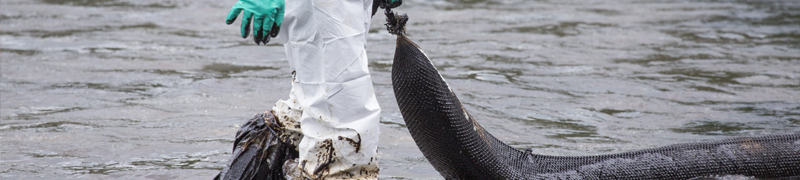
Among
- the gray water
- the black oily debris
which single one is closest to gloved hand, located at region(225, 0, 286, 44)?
the black oily debris

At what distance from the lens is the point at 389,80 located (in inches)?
232

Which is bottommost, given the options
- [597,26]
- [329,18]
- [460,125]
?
[597,26]

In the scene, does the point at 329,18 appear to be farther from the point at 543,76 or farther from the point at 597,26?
the point at 597,26

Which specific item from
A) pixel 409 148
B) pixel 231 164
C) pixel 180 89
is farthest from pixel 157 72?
pixel 231 164

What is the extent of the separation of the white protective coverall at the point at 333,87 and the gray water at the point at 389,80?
0.96m

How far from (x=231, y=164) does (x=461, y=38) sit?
528 centimetres

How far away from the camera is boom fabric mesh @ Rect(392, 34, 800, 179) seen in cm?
280

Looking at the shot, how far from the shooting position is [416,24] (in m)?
8.84

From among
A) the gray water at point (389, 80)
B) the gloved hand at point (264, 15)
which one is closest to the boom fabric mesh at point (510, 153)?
the gloved hand at point (264, 15)

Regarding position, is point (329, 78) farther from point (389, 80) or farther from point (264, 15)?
point (389, 80)

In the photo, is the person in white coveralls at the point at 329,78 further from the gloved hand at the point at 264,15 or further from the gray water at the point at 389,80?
the gray water at the point at 389,80

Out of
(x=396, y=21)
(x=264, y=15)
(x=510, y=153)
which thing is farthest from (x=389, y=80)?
(x=264, y=15)

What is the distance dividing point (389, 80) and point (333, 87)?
3.40 meters

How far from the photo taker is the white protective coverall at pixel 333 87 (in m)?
2.50
